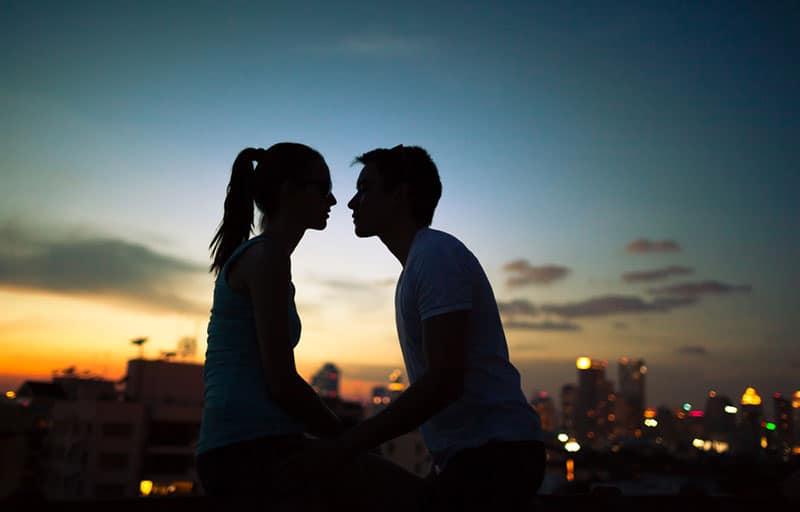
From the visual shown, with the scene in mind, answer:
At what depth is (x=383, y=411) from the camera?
2102mm

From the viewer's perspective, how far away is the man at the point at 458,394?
7.08ft

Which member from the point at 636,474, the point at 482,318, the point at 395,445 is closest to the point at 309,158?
the point at 482,318

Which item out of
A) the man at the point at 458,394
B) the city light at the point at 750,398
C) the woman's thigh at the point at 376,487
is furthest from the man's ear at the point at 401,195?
the city light at the point at 750,398

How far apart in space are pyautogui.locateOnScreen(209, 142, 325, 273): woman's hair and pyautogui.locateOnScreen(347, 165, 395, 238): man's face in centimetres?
23

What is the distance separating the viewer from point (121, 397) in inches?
2712

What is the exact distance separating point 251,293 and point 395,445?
82.5m

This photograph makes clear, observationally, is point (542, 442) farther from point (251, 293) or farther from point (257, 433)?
point (251, 293)

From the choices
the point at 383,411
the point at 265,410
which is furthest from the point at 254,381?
the point at 383,411

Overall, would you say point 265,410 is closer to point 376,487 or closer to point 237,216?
point 376,487

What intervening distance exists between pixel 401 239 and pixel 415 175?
0.92 feet

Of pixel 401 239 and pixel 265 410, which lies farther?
pixel 401 239

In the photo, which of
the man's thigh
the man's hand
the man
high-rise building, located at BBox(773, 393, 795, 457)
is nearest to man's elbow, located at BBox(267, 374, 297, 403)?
the man's hand

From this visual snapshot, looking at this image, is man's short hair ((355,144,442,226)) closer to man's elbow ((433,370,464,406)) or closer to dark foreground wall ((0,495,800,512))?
man's elbow ((433,370,464,406))

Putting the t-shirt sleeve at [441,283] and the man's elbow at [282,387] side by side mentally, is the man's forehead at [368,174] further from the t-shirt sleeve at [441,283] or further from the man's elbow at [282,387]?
the man's elbow at [282,387]
